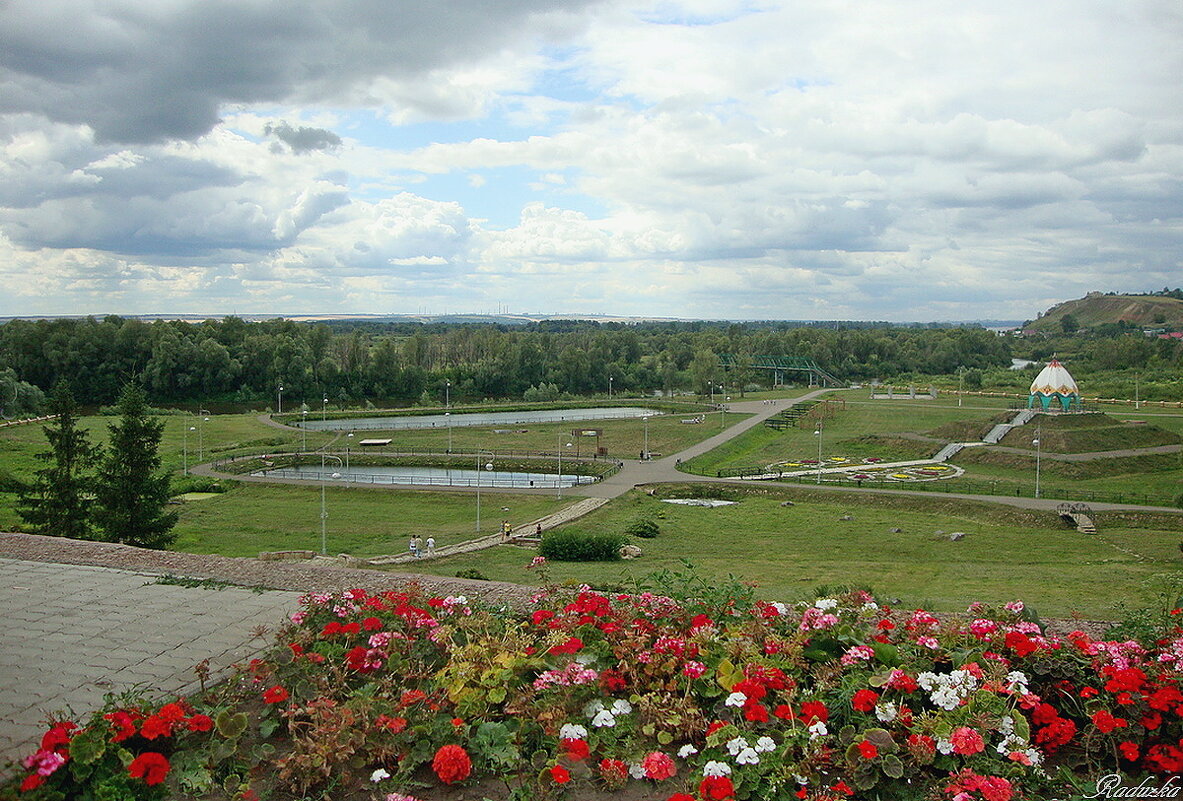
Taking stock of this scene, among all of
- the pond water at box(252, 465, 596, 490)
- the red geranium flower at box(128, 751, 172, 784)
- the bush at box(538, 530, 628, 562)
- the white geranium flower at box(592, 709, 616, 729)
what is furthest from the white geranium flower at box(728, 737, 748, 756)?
the pond water at box(252, 465, 596, 490)

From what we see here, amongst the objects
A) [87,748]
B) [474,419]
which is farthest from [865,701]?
[474,419]

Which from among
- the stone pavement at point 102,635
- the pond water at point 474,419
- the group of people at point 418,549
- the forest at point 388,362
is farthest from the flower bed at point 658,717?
the forest at point 388,362

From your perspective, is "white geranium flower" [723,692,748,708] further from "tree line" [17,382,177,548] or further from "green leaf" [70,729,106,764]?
"tree line" [17,382,177,548]

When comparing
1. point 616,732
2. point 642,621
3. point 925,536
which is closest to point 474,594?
point 642,621

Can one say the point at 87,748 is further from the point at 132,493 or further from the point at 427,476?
the point at 427,476

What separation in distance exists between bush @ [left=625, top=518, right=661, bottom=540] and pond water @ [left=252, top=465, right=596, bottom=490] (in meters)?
11.9

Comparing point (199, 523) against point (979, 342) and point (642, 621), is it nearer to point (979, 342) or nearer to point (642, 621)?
point (642, 621)

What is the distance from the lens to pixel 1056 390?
53500mm

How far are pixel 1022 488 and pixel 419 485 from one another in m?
30.6

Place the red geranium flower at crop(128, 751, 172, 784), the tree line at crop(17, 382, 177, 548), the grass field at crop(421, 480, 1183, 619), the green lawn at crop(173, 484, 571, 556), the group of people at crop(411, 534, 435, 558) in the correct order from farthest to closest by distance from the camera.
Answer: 1. the green lawn at crop(173, 484, 571, 556)
2. the group of people at crop(411, 534, 435, 558)
3. the tree line at crop(17, 382, 177, 548)
4. the grass field at crop(421, 480, 1183, 619)
5. the red geranium flower at crop(128, 751, 172, 784)

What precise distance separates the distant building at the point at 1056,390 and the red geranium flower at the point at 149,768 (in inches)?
2321

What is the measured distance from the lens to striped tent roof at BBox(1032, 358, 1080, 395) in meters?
53.5

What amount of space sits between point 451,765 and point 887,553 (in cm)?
2445

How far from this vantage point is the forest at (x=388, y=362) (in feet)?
322
